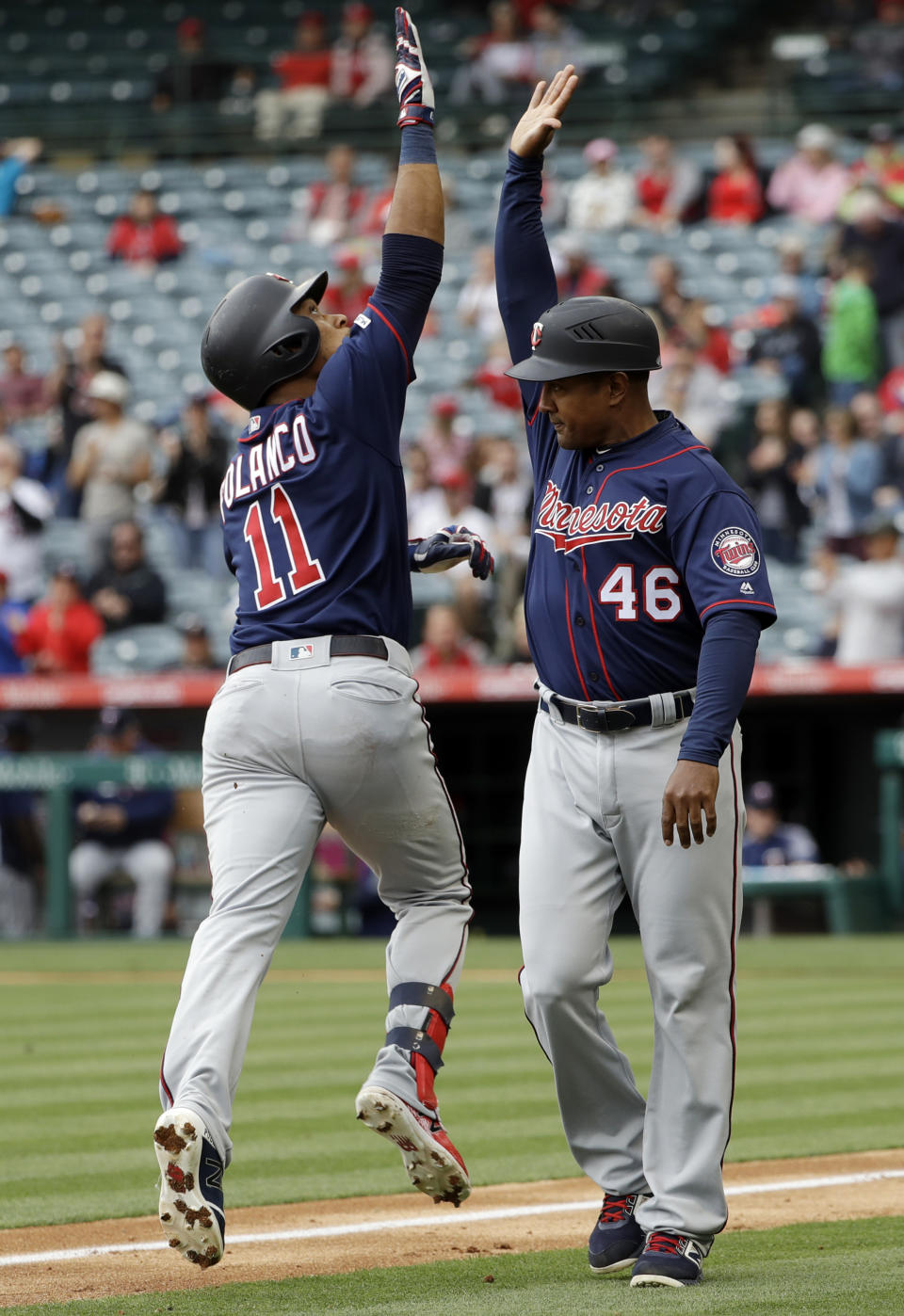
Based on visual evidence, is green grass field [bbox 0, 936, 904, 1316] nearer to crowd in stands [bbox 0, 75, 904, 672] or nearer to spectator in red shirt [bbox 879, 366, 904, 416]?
crowd in stands [bbox 0, 75, 904, 672]

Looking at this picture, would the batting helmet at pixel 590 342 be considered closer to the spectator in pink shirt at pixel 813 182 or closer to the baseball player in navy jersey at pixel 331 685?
the baseball player in navy jersey at pixel 331 685

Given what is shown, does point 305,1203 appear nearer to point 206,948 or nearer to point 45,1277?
point 45,1277

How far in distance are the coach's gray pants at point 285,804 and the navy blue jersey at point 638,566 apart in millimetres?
338

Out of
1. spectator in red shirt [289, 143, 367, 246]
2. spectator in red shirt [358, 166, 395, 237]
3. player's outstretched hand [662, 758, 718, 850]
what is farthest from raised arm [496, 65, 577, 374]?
spectator in red shirt [289, 143, 367, 246]

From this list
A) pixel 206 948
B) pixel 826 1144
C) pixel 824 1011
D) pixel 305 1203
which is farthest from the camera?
Answer: pixel 824 1011

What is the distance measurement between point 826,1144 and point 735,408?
36.7ft

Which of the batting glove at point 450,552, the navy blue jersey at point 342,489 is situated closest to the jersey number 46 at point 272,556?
the navy blue jersey at point 342,489

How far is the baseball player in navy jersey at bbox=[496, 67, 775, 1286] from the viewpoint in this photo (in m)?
3.85

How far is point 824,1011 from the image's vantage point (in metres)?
9.47

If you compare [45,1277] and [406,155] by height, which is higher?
[406,155]

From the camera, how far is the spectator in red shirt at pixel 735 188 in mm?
18578

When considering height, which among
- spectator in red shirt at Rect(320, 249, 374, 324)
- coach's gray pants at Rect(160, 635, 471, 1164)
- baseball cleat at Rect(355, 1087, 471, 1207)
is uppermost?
spectator in red shirt at Rect(320, 249, 374, 324)

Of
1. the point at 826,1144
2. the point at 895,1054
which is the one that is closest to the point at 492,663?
the point at 895,1054

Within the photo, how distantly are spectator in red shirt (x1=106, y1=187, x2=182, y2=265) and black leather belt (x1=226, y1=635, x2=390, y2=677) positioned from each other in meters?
16.9
